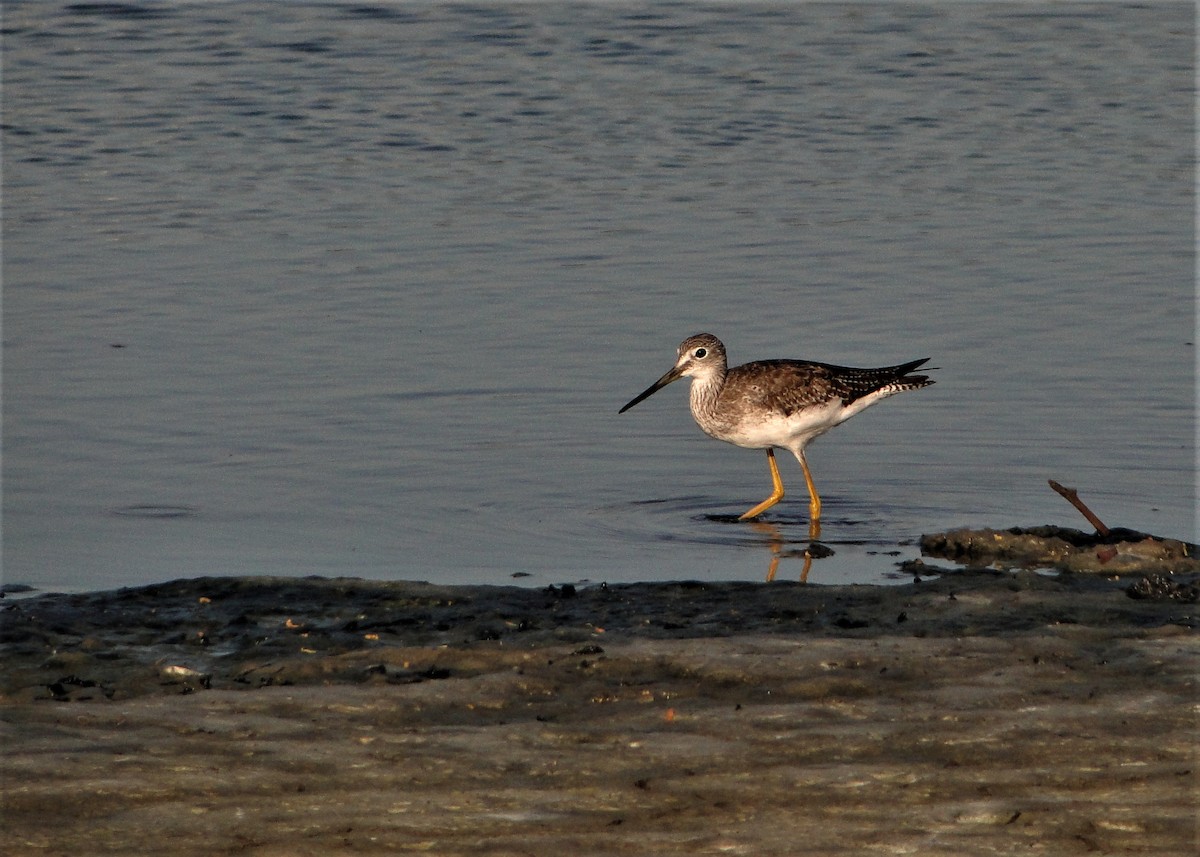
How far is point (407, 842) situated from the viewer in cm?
510

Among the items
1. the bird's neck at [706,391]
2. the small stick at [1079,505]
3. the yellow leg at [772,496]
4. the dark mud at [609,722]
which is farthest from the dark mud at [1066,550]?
the bird's neck at [706,391]

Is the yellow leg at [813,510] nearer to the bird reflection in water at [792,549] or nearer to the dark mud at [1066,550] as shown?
the bird reflection in water at [792,549]

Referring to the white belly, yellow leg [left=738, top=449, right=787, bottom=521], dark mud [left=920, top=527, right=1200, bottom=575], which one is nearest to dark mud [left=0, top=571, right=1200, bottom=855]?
dark mud [left=920, top=527, right=1200, bottom=575]

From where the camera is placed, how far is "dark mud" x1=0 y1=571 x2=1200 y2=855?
5184 millimetres

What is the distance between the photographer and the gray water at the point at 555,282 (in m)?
10.0

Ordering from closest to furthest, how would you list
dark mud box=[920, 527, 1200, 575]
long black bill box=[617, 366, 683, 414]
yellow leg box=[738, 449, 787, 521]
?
dark mud box=[920, 527, 1200, 575] → yellow leg box=[738, 449, 787, 521] → long black bill box=[617, 366, 683, 414]

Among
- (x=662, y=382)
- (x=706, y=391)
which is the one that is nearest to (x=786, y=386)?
(x=706, y=391)

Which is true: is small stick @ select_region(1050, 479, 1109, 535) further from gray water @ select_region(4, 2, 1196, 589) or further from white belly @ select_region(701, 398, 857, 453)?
white belly @ select_region(701, 398, 857, 453)

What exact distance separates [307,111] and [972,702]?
16308mm

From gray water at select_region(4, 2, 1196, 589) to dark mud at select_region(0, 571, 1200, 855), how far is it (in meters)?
1.40

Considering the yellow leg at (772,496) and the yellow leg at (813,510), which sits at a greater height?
the yellow leg at (813,510)

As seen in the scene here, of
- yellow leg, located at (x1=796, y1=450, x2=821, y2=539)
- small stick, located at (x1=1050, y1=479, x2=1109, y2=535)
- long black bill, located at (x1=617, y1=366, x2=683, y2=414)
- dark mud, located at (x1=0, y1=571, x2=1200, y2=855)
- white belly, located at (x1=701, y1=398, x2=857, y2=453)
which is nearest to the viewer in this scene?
dark mud, located at (x1=0, y1=571, x2=1200, y2=855)

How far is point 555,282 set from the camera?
48.9ft

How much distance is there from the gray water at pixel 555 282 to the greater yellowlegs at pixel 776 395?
35 cm
